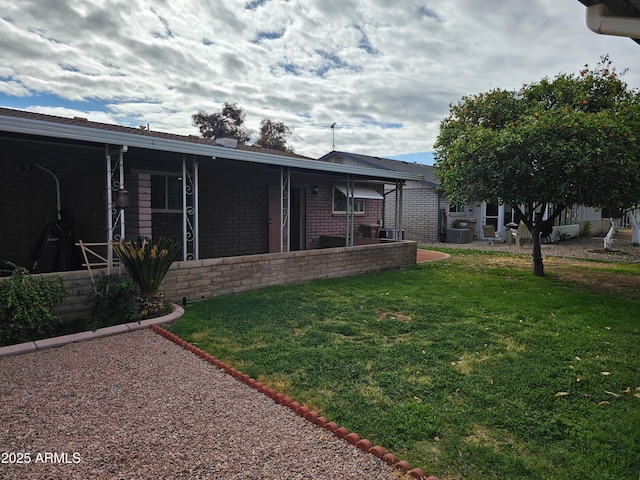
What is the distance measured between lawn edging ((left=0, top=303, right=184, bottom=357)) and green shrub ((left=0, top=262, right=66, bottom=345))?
19cm

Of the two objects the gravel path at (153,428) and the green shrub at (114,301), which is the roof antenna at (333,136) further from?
the gravel path at (153,428)

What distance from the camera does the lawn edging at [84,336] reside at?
4.36m

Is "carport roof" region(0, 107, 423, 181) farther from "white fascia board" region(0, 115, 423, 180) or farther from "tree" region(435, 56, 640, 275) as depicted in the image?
"tree" region(435, 56, 640, 275)

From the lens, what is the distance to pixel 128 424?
297 centimetres

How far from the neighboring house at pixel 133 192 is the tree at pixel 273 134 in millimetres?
25073

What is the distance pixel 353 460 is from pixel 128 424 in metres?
1.71

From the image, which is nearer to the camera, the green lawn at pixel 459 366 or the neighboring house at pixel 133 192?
the green lawn at pixel 459 366

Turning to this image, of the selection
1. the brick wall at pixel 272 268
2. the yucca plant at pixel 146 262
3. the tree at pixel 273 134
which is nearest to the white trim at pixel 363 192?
the brick wall at pixel 272 268

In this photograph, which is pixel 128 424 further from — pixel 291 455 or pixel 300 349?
pixel 300 349

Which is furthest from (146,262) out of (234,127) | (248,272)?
(234,127)

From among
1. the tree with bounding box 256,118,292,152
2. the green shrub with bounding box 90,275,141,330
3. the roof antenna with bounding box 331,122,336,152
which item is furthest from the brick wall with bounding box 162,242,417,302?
the tree with bounding box 256,118,292,152

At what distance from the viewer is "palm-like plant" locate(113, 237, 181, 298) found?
18.4 feet

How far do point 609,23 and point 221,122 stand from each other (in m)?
34.7

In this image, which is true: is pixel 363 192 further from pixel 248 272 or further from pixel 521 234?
pixel 521 234
